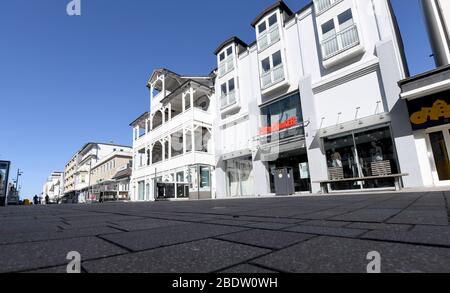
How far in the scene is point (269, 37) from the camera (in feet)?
55.5

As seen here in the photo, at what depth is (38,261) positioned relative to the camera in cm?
124

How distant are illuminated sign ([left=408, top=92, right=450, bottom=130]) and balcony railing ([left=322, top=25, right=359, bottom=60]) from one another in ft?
13.7

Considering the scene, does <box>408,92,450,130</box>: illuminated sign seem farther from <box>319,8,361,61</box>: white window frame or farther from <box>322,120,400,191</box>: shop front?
<box>319,8,361,61</box>: white window frame

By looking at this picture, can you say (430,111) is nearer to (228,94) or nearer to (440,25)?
(440,25)

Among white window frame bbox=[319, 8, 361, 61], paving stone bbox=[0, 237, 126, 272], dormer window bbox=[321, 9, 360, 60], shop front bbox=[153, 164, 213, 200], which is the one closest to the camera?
paving stone bbox=[0, 237, 126, 272]

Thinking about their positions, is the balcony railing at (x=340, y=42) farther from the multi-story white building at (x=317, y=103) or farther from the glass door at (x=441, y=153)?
the glass door at (x=441, y=153)

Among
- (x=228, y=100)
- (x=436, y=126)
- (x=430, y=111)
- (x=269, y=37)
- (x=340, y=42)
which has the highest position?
(x=269, y=37)

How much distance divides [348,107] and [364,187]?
406 cm

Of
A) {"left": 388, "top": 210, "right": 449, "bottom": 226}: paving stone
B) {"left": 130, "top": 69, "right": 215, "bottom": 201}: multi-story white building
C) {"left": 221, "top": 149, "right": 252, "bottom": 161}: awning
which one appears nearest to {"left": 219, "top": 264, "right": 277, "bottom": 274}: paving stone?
{"left": 388, "top": 210, "right": 449, "bottom": 226}: paving stone

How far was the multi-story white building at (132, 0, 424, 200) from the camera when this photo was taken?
11227mm

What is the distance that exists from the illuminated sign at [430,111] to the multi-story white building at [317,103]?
346mm

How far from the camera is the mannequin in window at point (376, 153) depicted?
1132cm

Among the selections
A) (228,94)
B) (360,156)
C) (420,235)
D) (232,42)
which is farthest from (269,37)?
(420,235)

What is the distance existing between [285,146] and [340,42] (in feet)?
20.6
